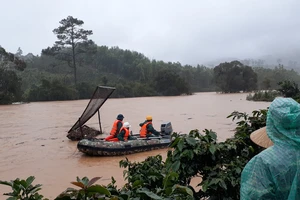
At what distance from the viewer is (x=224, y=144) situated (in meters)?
2.33

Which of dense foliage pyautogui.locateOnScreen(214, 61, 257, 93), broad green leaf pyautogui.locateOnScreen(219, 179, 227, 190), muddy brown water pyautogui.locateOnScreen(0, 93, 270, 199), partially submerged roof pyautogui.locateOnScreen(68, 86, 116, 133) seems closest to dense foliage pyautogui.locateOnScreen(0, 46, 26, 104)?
muddy brown water pyautogui.locateOnScreen(0, 93, 270, 199)

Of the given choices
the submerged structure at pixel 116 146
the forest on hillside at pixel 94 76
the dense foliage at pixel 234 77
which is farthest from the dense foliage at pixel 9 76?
the submerged structure at pixel 116 146

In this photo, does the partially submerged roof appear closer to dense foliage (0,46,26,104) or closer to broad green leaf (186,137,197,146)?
broad green leaf (186,137,197,146)

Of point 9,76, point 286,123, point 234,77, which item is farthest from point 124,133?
point 234,77

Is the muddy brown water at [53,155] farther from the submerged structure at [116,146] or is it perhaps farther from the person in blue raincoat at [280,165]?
the person in blue raincoat at [280,165]

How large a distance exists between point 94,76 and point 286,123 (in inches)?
2111

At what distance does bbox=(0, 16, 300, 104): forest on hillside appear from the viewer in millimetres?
32438

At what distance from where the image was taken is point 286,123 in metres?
1.28

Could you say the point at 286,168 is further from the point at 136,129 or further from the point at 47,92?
the point at 47,92

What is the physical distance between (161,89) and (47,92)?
1457 cm

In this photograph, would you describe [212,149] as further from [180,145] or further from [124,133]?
[124,133]

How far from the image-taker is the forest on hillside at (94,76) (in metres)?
32.4

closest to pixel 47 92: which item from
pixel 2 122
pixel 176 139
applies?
pixel 2 122

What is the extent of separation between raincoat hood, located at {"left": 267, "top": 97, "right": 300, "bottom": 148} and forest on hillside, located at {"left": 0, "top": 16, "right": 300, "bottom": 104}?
25786 millimetres
